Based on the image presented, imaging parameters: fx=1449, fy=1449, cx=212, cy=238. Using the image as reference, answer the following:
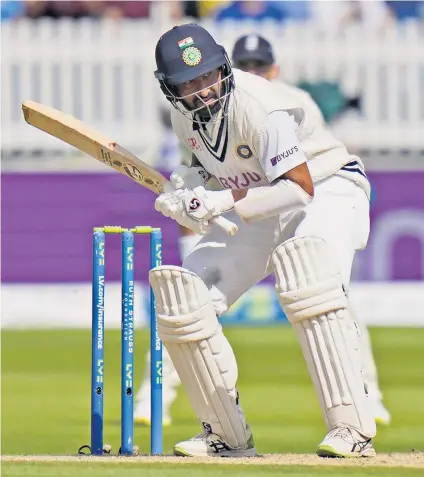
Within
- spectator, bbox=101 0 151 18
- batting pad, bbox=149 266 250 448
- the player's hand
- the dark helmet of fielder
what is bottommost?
batting pad, bbox=149 266 250 448

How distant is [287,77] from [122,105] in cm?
140

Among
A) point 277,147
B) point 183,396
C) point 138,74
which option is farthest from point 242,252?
point 138,74

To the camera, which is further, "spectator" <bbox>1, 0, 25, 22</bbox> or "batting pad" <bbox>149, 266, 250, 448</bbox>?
"spectator" <bbox>1, 0, 25, 22</bbox>

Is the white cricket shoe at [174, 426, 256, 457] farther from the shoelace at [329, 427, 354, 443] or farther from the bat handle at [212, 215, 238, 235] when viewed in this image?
the bat handle at [212, 215, 238, 235]

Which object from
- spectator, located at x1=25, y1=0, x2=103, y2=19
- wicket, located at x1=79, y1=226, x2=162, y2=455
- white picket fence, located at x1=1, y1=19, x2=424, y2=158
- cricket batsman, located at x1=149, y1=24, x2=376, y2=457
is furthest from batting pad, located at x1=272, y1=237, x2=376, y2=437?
spectator, located at x1=25, y1=0, x2=103, y2=19

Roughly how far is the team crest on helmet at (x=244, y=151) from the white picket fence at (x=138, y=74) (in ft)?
24.0

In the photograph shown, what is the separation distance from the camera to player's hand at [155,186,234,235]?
4449 mm

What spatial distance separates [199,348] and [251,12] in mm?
7828

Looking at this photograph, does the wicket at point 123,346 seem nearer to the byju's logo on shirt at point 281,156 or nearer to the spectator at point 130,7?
the byju's logo on shirt at point 281,156

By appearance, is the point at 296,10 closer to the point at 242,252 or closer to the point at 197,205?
the point at 242,252

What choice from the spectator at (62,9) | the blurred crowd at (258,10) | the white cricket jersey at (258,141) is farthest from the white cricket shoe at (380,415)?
the spectator at (62,9)

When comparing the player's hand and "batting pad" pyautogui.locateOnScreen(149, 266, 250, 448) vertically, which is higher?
the player's hand

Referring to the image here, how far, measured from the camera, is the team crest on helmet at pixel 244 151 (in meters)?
4.55

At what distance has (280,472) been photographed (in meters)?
4.18
